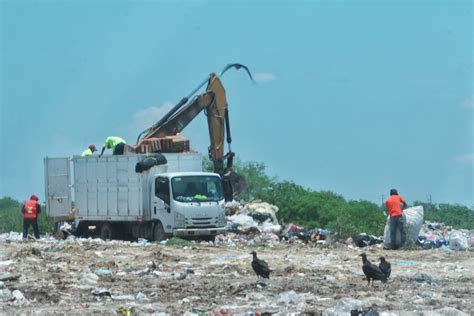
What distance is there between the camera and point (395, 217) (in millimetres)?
23609

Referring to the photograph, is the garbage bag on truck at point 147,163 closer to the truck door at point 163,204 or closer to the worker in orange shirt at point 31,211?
the truck door at point 163,204

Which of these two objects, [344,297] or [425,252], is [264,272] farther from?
[425,252]

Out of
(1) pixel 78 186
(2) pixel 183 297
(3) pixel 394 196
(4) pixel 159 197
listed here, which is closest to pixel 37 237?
(1) pixel 78 186

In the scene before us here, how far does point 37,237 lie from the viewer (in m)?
28.5

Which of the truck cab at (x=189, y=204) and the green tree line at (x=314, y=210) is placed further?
the green tree line at (x=314, y=210)

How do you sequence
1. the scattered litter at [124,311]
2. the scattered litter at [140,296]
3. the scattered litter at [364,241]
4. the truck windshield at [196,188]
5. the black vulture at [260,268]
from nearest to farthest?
1. the scattered litter at [124,311]
2. the scattered litter at [140,296]
3. the black vulture at [260,268]
4. the truck windshield at [196,188]
5. the scattered litter at [364,241]

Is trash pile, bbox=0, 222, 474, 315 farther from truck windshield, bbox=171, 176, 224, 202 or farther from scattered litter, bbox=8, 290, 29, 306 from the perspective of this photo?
truck windshield, bbox=171, 176, 224, 202

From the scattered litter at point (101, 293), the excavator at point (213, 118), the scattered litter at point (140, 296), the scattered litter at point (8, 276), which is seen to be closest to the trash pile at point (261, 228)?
the excavator at point (213, 118)

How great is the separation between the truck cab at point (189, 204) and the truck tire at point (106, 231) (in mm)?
2482

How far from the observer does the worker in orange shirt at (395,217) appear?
931 inches

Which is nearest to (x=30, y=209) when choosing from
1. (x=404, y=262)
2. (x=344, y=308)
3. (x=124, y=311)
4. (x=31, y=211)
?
(x=31, y=211)

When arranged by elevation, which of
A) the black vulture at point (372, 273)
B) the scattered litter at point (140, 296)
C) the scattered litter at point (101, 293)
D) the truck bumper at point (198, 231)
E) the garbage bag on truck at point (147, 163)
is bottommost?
the scattered litter at point (140, 296)

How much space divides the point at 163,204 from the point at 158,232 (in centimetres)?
103

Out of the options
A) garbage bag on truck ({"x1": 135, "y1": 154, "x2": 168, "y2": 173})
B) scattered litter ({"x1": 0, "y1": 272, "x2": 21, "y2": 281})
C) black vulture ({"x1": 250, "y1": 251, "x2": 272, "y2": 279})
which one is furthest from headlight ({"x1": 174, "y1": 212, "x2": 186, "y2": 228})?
black vulture ({"x1": 250, "y1": 251, "x2": 272, "y2": 279})
